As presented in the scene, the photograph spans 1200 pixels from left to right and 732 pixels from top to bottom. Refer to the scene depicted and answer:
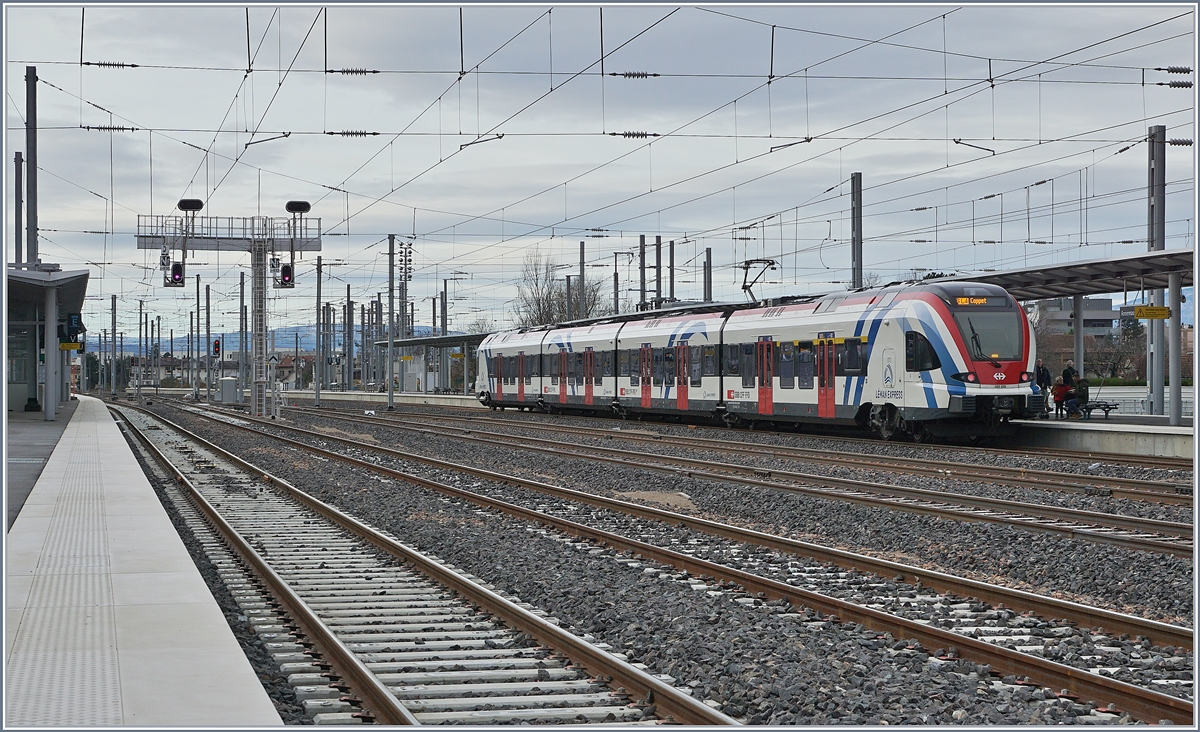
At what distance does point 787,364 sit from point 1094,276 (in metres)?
6.86

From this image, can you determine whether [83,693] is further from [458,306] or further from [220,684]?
[458,306]

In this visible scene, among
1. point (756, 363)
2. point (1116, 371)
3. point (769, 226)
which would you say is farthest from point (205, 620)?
point (1116, 371)

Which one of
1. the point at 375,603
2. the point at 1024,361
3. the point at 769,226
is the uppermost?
the point at 769,226

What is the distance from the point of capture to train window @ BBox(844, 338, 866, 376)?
2323cm

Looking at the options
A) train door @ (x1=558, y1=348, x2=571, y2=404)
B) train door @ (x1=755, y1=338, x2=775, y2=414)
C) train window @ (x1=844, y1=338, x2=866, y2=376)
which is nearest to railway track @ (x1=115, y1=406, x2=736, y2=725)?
train window @ (x1=844, y1=338, x2=866, y2=376)

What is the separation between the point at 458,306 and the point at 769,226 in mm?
57256

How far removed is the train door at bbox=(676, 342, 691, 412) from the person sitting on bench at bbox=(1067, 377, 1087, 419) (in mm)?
9441

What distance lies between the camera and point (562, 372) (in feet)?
131

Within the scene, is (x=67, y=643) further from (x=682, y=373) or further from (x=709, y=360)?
(x=682, y=373)

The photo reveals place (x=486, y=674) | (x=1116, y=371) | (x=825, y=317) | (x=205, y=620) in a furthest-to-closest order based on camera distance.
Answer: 1. (x=1116, y=371)
2. (x=825, y=317)
3. (x=205, y=620)
4. (x=486, y=674)

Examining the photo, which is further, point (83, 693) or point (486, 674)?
point (486, 674)

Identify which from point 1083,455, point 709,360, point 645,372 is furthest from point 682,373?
point 1083,455

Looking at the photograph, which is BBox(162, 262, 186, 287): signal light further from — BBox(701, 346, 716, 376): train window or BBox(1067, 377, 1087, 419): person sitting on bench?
BBox(1067, 377, 1087, 419): person sitting on bench

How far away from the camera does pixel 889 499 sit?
14031 mm
